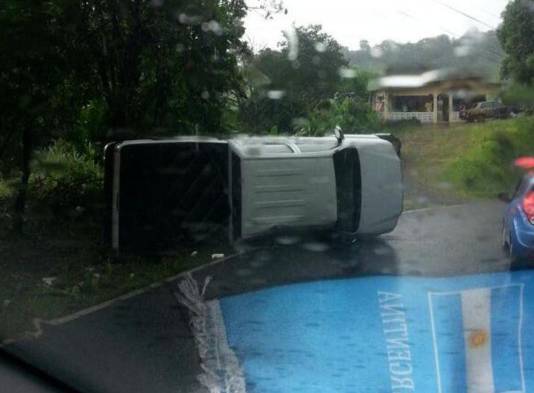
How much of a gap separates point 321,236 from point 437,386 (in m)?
1.71

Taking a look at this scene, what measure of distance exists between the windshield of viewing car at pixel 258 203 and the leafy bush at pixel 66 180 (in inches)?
0.7

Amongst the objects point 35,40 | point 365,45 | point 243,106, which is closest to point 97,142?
point 35,40

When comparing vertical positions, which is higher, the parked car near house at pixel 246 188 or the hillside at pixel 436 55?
the hillside at pixel 436 55

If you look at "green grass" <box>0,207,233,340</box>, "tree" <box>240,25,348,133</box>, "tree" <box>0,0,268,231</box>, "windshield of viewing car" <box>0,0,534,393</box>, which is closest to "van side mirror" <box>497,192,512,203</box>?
"windshield of viewing car" <box>0,0,534,393</box>

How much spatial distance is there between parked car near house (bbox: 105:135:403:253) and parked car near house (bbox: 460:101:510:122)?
0.56 m

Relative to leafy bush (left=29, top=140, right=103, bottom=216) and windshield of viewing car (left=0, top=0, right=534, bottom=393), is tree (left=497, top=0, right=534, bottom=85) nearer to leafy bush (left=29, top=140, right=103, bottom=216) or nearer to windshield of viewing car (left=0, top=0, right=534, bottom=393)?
windshield of viewing car (left=0, top=0, right=534, bottom=393)

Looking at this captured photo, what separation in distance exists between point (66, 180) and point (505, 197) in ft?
11.1

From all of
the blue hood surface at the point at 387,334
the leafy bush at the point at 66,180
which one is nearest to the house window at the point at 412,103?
the blue hood surface at the point at 387,334

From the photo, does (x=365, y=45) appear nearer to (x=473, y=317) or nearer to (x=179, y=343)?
(x=473, y=317)

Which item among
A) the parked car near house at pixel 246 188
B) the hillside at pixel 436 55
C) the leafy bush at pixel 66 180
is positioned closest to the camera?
the hillside at pixel 436 55

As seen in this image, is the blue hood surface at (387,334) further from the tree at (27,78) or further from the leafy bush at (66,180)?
the tree at (27,78)

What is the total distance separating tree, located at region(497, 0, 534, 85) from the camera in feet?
13.8

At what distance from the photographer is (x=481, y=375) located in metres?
3.96

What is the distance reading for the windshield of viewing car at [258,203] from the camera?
4305 millimetres
